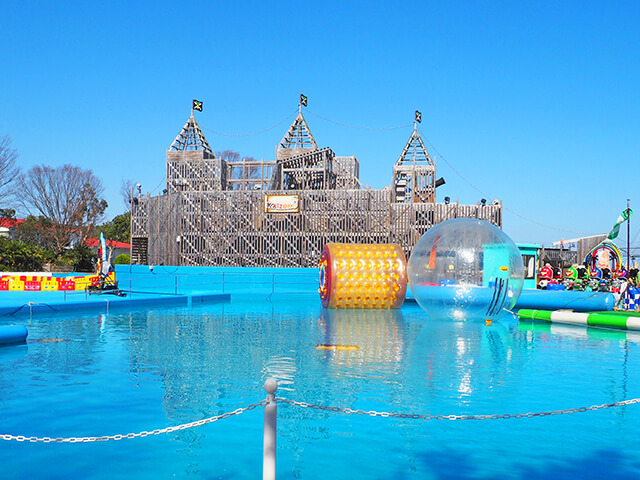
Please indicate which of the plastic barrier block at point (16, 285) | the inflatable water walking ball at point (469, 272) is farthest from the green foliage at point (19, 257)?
the inflatable water walking ball at point (469, 272)

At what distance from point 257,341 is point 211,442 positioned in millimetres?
5726

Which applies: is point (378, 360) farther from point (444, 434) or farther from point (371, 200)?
point (371, 200)

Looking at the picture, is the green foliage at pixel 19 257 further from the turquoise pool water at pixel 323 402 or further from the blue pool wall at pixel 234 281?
the turquoise pool water at pixel 323 402

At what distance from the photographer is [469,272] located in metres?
12.7

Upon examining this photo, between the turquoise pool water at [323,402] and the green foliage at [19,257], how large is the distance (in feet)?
83.4

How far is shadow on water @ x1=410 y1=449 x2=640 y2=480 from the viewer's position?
180 inches

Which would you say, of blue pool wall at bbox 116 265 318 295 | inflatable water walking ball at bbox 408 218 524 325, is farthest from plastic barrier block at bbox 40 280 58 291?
inflatable water walking ball at bbox 408 218 524 325

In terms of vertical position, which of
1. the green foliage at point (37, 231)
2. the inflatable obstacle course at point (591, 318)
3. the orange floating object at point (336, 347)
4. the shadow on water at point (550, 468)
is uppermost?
the green foliage at point (37, 231)

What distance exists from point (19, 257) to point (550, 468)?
36378mm

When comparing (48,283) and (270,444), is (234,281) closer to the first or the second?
(48,283)

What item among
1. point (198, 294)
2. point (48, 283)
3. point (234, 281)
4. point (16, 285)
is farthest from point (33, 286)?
point (234, 281)

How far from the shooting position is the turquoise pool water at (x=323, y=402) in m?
4.81

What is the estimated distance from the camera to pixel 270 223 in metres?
33.5

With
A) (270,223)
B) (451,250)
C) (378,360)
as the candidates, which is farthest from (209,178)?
(378,360)
